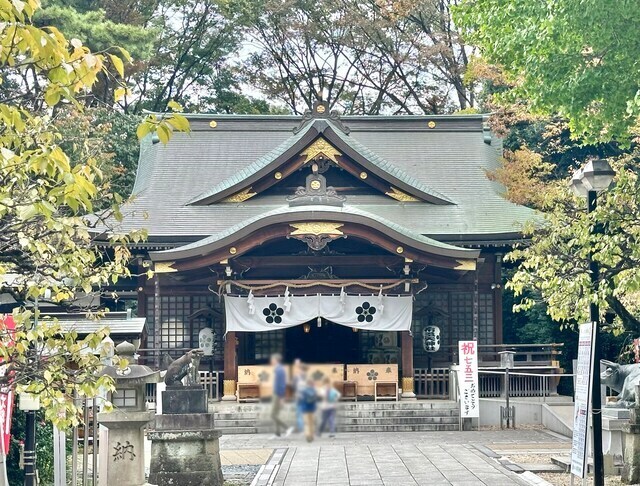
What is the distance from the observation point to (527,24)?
47.2ft

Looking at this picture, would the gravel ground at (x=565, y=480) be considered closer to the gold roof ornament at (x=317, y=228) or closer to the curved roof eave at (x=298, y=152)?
the gold roof ornament at (x=317, y=228)

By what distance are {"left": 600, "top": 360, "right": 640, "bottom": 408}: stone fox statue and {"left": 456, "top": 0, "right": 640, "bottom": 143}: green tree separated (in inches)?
142

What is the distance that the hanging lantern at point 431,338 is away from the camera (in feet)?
81.1

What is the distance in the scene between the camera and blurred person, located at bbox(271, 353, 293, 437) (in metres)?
5.09

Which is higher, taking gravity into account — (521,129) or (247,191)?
(521,129)

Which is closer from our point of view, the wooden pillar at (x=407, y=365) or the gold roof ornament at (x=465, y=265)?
the wooden pillar at (x=407, y=365)

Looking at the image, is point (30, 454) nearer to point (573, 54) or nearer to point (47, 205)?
point (47, 205)

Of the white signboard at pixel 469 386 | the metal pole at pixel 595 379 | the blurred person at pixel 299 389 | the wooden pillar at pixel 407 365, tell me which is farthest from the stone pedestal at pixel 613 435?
the blurred person at pixel 299 389

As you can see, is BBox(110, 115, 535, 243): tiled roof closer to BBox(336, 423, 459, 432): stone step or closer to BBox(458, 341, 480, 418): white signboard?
BBox(458, 341, 480, 418): white signboard

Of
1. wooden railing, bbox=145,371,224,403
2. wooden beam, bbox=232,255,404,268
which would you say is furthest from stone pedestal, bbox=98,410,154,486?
wooden beam, bbox=232,255,404,268

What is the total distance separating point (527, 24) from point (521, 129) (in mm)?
18070

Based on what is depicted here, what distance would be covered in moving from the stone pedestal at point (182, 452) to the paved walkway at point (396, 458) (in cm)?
78

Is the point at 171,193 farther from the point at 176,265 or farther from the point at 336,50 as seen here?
the point at 336,50

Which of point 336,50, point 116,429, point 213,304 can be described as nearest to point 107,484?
point 116,429
